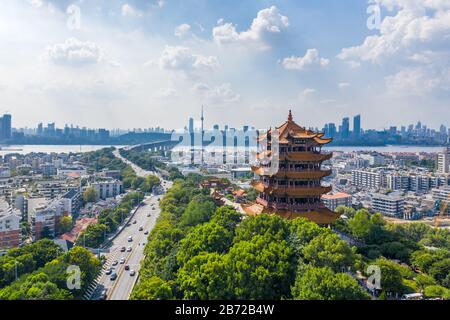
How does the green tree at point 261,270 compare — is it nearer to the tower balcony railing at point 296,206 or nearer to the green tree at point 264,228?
the green tree at point 264,228

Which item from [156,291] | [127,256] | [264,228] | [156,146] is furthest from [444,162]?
[156,146]

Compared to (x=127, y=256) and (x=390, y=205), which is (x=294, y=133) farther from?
(x=390, y=205)

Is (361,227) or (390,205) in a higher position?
(361,227)

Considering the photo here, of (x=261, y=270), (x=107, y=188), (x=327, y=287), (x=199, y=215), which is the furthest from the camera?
(x=107, y=188)

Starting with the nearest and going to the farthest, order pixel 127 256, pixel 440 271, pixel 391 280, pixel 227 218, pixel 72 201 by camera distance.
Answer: pixel 391 280 → pixel 440 271 → pixel 227 218 → pixel 127 256 → pixel 72 201
